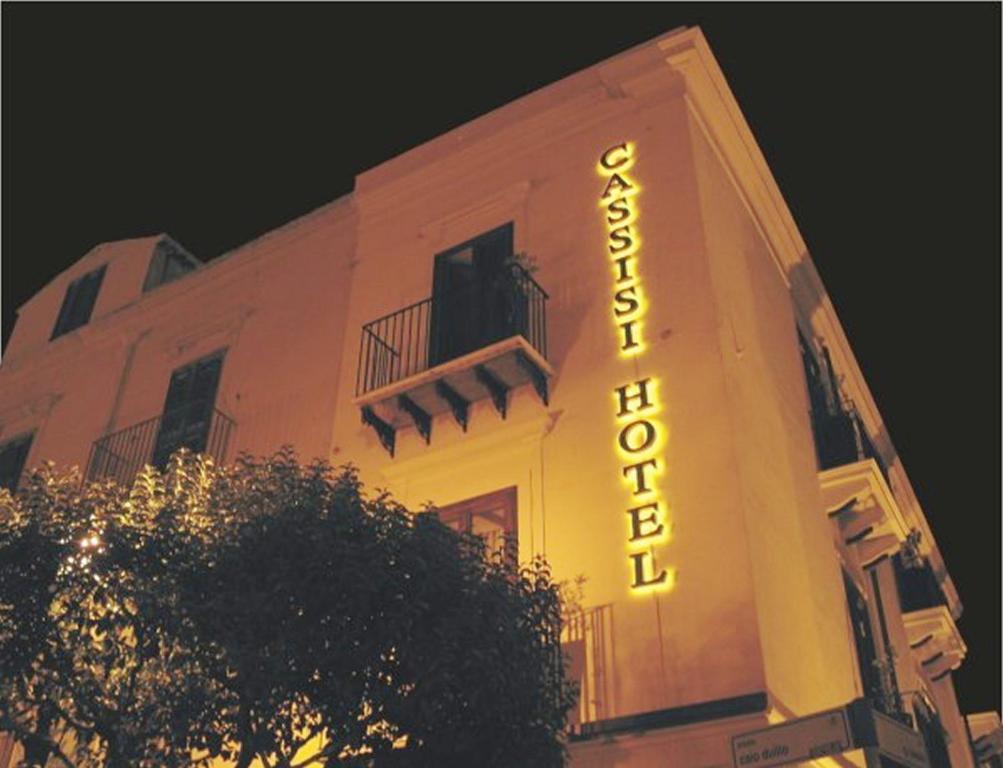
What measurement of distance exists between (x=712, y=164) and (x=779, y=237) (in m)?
2.74

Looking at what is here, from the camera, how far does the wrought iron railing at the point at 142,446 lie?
1573cm

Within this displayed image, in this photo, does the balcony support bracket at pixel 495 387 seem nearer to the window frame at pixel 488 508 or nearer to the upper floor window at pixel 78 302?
the window frame at pixel 488 508

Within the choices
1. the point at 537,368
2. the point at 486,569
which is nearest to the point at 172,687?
the point at 486,569

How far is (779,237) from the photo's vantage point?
53.8ft

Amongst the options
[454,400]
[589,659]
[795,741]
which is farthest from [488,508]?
[795,741]

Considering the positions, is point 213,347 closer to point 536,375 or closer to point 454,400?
point 454,400

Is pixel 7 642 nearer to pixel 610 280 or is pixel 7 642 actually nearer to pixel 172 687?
pixel 172 687

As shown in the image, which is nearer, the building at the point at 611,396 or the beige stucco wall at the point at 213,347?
the building at the point at 611,396

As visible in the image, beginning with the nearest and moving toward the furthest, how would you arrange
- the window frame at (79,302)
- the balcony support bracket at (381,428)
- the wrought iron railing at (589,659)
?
the wrought iron railing at (589,659), the balcony support bracket at (381,428), the window frame at (79,302)

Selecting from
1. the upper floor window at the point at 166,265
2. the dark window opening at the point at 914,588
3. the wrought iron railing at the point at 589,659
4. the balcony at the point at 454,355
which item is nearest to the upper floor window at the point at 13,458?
the upper floor window at the point at 166,265

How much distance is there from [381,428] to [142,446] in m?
5.17

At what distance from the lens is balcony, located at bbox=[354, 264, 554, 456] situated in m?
12.5

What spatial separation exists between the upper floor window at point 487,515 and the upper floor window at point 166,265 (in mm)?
10015

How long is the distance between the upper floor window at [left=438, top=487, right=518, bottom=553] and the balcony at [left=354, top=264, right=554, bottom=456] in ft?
3.32
